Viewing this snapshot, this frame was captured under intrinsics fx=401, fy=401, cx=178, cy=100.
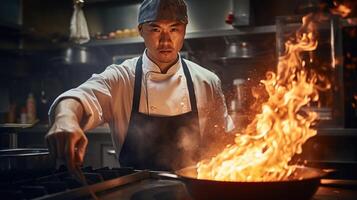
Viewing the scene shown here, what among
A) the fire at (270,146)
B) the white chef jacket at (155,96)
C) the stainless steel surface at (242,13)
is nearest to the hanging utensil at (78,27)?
the stainless steel surface at (242,13)

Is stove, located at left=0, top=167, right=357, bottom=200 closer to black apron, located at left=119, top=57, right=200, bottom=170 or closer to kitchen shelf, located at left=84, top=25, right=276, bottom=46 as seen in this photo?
black apron, located at left=119, top=57, right=200, bottom=170

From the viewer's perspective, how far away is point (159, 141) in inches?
94.7

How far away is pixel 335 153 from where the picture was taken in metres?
3.85

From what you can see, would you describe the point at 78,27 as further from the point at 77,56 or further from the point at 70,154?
the point at 70,154

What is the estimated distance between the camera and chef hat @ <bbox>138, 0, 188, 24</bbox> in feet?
7.71

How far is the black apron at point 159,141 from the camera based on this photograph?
7.72ft

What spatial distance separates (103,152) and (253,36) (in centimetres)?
210

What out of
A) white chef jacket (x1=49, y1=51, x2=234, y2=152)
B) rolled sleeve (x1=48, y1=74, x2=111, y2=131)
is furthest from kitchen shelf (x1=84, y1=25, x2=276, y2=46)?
rolled sleeve (x1=48, y1=74, x2=111, y2=131)

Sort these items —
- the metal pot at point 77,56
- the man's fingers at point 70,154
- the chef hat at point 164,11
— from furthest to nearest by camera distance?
the metal pot at point 77,56, the chef hat at point 164,11, the man's fingers at point 70,154

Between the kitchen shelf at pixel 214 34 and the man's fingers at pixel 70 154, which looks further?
the kitchen shelf at pixel 214 34

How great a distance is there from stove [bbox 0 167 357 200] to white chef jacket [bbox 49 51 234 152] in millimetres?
740

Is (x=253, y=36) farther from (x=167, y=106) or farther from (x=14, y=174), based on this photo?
(x=14, y=174)

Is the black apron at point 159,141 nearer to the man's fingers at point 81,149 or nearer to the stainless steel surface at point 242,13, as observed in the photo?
the man's fingers at point 81,149

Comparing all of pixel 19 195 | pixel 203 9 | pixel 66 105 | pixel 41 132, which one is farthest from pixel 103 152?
pixel 19 195
